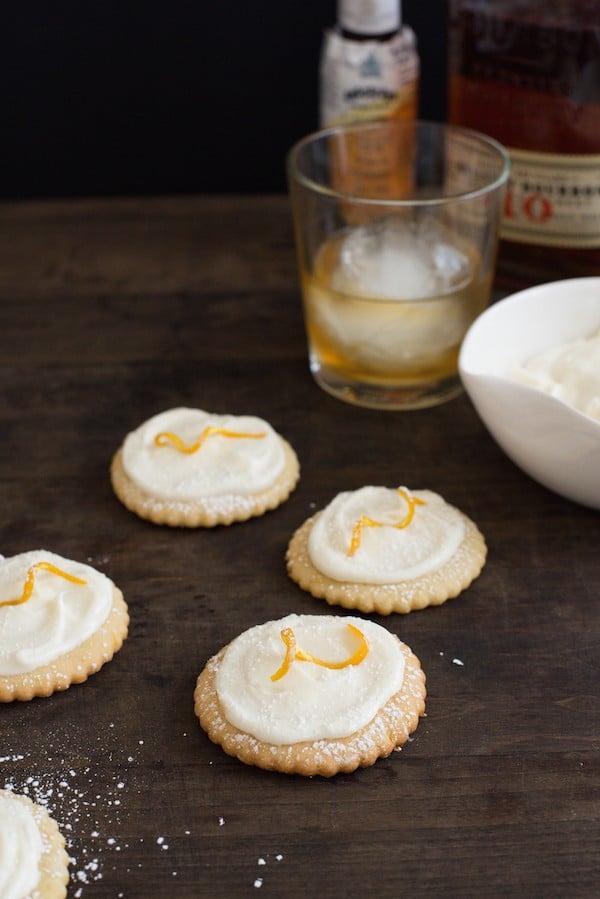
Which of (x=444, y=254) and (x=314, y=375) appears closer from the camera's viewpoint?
(x=444, y=254)

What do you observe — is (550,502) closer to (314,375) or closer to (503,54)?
(314,375)

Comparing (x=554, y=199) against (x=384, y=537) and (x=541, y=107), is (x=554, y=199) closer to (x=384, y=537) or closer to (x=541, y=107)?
(x=541, y=107)

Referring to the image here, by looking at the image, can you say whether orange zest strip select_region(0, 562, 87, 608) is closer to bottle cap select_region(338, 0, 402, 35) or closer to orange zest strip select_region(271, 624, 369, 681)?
orange zest strip select_region(271, 624, 369, 681)

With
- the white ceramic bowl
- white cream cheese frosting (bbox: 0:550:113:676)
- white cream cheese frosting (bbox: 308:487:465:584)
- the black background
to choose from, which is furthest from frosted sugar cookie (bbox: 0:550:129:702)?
the black background

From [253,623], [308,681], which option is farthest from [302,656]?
[253,623]

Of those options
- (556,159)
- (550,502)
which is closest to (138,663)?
(550,502)
